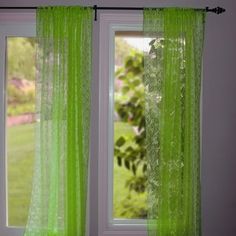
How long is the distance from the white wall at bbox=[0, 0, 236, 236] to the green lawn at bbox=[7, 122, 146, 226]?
1.64 feet

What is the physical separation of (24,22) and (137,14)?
2.85 ft

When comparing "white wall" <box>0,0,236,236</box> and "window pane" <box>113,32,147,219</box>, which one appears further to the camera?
"window pane" <box>113,32,147,219</box>

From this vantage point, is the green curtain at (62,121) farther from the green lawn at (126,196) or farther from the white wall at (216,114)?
the green lawn at (126,196)

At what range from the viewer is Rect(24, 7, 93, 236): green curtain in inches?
78.5

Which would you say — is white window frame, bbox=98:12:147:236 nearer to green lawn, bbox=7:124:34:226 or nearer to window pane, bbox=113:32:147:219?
window pane, bbox=113:32:147:219

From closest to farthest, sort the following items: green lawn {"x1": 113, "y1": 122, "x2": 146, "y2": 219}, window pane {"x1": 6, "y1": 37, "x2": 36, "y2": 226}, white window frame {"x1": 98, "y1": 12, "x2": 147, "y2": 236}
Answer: white window frame {"x1": 98, "y1": 12, "x2": 147, "y2": 236} → window pane {"x1": 6, "y1": 37, "x2": 36, "y2": 226} → green lawn {"x1": 113, "y1": 122, "x2": 146, "y2": 219}

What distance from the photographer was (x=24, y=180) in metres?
2.45

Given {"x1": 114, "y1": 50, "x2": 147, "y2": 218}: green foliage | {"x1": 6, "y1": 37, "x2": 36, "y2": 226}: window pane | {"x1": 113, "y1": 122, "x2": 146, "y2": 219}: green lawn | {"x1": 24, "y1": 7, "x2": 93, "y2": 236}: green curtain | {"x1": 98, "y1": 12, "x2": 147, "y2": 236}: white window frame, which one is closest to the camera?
{"x1": 24, "y1": 7, "x2": 93, "y2": 236}: green curtain

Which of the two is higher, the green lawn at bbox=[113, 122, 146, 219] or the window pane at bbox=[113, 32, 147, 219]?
the window pane at bbox=[113, 32, 147, 219]

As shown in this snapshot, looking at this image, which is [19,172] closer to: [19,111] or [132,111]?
[19,111]

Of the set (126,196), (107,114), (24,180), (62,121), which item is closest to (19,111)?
(24,180)

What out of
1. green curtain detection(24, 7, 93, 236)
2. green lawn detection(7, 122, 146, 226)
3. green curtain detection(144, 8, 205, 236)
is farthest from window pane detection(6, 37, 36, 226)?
green curtain detection(144, 8, 205, 236)

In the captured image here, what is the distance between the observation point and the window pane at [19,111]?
7.61 feet

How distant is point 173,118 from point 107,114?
506 mm
